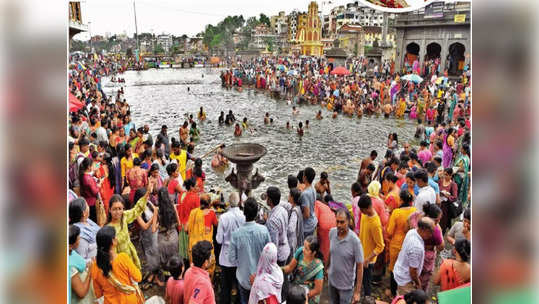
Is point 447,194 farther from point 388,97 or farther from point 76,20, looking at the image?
point 76,20

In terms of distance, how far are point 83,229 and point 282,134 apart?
1117cm

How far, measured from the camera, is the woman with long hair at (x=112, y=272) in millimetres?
3078

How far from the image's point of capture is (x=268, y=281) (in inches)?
125

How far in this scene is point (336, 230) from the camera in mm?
3783

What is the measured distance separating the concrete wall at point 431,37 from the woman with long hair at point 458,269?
2468 cm

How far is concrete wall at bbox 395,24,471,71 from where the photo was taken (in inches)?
1006

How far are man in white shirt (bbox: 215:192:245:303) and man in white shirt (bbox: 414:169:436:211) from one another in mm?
2285

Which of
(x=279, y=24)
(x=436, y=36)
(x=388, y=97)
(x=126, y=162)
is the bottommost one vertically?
(x=126, y=162)

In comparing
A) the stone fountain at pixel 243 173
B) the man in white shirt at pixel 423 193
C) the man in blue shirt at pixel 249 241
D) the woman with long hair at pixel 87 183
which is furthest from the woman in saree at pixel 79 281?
the stone fountain at pixel 243 173

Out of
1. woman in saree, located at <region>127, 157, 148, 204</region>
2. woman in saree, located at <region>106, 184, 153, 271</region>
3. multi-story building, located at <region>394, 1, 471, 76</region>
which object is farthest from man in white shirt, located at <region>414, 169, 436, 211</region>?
multi-story building, located at <region>394, 1, 471, 76</region>

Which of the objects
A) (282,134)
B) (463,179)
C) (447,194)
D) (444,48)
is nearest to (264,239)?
(447,194)
